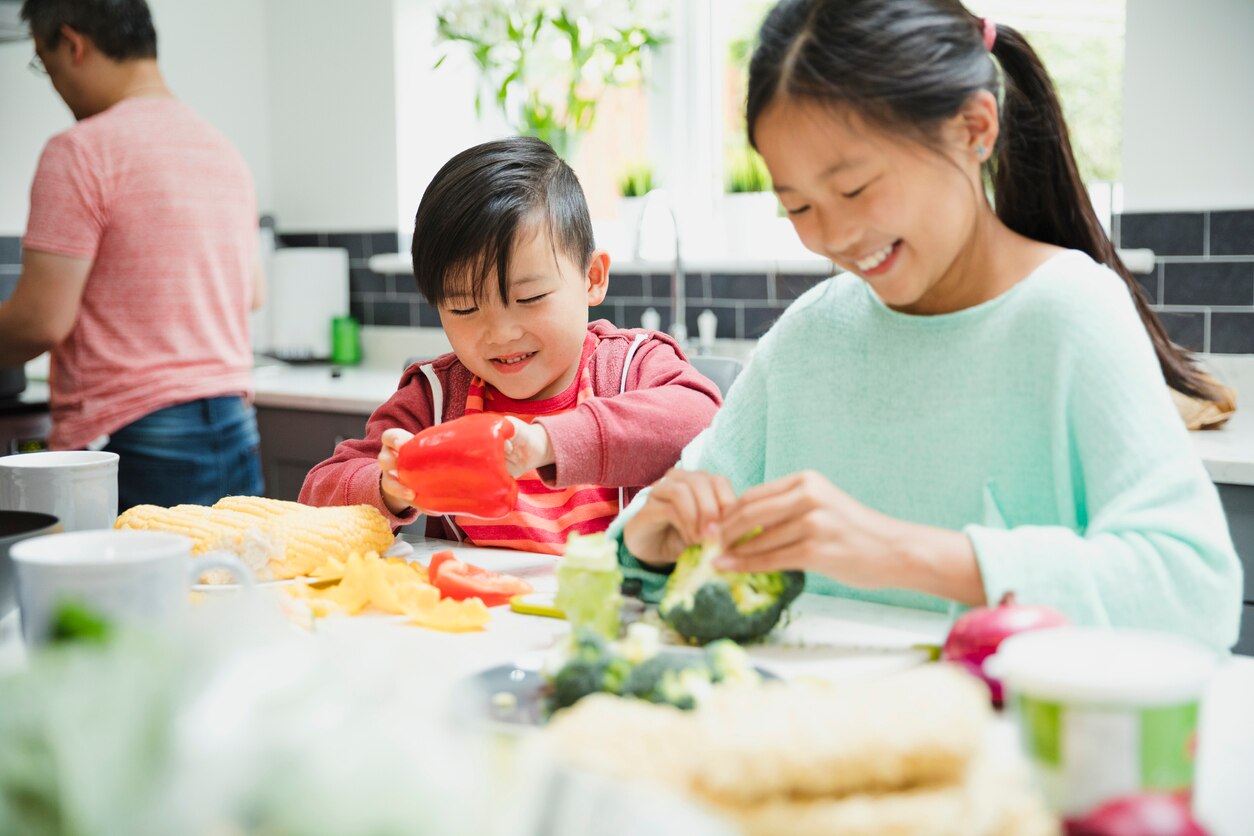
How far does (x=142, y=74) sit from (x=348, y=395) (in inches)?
32.2

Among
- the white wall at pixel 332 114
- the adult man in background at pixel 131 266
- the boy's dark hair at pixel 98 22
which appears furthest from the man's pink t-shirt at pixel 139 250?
the white wall at pixel 332 114

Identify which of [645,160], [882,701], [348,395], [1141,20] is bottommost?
[348,395]

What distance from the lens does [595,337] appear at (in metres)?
1.83

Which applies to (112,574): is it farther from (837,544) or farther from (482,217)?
(482,217)

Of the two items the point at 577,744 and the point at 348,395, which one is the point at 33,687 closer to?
the point at 577,744

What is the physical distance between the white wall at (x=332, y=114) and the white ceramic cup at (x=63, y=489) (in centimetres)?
242

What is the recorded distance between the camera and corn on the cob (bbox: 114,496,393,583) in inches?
47.9

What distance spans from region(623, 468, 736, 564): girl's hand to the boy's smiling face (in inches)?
17.3

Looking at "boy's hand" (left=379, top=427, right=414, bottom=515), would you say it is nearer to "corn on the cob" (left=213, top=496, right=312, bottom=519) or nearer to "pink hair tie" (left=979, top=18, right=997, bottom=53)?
"corn on the cob" (left=213, top=496, right=312, bottom=519)

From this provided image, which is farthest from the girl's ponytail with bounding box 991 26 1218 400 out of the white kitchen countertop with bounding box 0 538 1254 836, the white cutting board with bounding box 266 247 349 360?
the white cutting board with bounding box 266 247 349 360

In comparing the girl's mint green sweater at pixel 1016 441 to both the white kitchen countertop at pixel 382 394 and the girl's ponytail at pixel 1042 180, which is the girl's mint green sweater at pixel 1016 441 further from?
the white kitchen countertop at pixel 382 394

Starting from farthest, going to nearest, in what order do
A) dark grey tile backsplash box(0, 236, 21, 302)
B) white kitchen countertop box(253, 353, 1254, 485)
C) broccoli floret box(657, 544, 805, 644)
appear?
dark grey tile backsplash box(0, 236, 21, 302)
white kitchen countertop box(253, 353, 1254, 485)
broccoli floret box(657, 544, 805, 644)

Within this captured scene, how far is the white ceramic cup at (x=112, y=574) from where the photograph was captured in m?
0.85

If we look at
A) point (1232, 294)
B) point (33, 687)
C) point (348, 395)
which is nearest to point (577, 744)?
point (33, 687)
